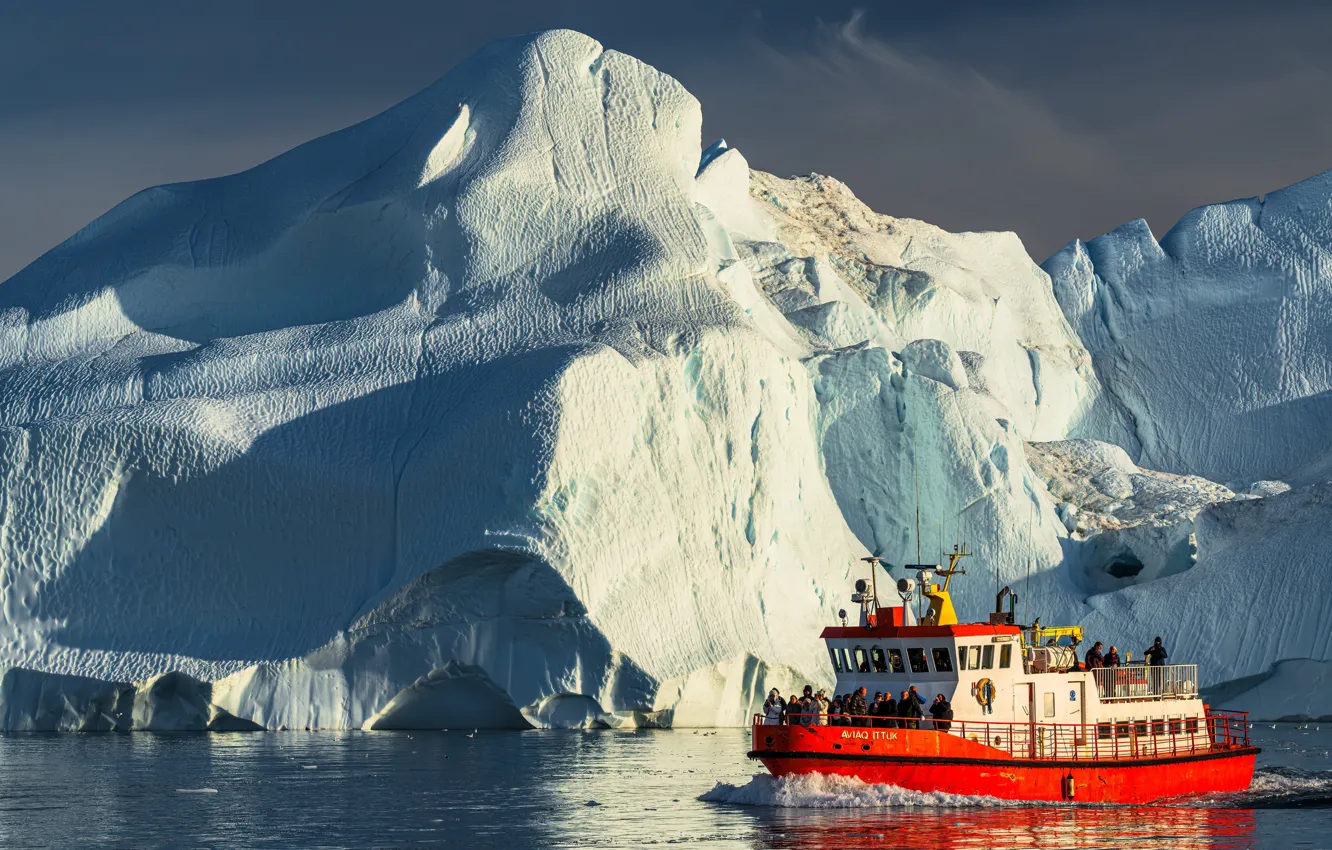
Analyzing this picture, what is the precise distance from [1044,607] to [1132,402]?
1843cm

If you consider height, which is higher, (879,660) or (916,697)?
(879,660)

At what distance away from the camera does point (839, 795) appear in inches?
907

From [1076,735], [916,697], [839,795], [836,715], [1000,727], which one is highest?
[916,697]

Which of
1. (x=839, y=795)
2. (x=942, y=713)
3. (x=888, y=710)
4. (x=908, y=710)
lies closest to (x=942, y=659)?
(x=942, y=713)

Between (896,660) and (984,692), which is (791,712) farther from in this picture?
(984,692)

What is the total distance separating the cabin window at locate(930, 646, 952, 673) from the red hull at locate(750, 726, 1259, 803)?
1236 mm

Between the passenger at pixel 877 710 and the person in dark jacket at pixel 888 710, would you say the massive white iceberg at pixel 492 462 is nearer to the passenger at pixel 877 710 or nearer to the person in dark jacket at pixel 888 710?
the passenger at pixel 877 710

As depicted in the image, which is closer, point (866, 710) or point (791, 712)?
point (866, 710)

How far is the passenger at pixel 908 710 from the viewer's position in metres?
23.8

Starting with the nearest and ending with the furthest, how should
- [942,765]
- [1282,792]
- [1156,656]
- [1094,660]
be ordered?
[942,765] → [1282,792] → [1094,660] → [1156,656]

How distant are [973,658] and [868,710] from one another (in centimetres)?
162

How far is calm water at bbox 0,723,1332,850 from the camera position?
2011cm

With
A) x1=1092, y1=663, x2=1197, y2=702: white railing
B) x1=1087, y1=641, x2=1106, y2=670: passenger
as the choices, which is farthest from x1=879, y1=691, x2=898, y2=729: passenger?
x1=1087, y1=641, x2=1106, y2=670: passenger

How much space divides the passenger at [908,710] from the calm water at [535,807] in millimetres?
1054
